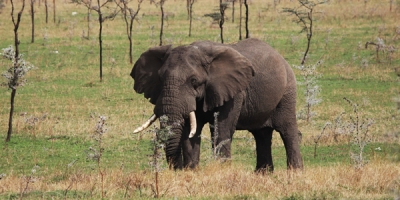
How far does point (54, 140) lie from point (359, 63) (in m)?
17.7

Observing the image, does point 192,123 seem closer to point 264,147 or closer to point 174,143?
point 174,143

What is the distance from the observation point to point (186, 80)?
15.1 m

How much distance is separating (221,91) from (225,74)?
1.53 ft

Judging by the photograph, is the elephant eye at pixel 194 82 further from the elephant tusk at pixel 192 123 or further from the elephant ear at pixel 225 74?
the elephant tusk at pixel 192 123

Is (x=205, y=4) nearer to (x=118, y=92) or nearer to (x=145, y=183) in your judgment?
(x=118, y=92)

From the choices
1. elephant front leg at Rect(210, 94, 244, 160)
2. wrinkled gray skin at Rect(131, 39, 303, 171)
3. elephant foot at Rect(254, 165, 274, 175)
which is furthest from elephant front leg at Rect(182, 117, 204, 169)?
elephant foot at Rect(254, 165, 274, 175)

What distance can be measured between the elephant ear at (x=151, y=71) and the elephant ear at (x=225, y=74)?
0.87m

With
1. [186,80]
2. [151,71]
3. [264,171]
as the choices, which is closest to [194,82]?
[186,80]

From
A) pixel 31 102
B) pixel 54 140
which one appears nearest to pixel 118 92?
pixel 31 102

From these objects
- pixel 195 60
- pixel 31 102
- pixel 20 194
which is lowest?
pixel 31 102

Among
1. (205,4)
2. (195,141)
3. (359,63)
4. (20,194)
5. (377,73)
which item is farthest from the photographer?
(205,4)

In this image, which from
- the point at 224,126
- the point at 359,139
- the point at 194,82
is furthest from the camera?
the point at 359,139

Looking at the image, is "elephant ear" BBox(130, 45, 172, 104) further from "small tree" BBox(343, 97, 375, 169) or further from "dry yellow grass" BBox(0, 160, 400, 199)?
"small tree" BBox(343, 97, 375, 169)

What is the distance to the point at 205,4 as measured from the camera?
203 feet
